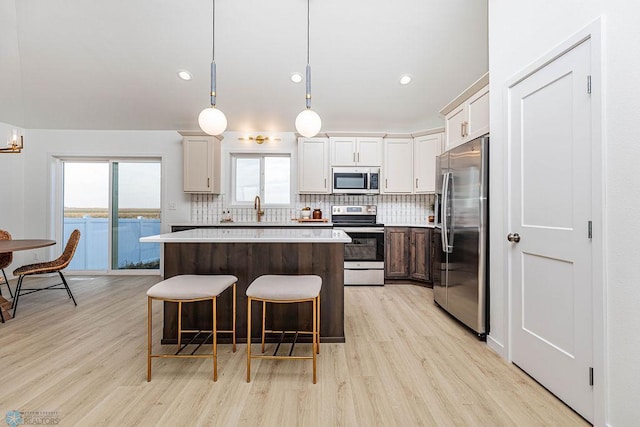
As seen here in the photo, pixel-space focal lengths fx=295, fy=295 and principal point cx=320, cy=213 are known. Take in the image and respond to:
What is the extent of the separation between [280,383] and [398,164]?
3725 mm

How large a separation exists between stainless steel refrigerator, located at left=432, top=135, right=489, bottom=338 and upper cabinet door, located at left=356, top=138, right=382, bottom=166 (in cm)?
148

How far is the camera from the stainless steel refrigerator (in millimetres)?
2492

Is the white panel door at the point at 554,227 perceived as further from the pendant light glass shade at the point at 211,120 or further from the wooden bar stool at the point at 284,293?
the pendant light glass shade at the point at 211,120

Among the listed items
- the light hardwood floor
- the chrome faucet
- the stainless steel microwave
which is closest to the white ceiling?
the stainless steel microwave

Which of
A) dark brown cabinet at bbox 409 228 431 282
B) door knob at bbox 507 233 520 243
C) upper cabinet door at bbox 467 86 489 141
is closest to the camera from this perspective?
door knob at bbox 507 233 520 243

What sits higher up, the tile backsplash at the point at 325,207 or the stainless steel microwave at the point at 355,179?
the stainless steel microwave at the point at 355,179

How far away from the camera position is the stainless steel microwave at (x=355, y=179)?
4695mm

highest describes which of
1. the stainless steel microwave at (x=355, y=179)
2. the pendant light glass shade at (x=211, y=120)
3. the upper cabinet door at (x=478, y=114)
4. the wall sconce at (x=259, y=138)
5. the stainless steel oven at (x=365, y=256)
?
the wall sconce at (x=259, y=138)

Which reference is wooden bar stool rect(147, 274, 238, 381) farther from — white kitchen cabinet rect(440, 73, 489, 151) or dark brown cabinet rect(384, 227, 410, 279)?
dark brown cabinet rect(384, 227, 410, 279)

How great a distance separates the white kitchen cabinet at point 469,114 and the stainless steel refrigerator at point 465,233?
199mm

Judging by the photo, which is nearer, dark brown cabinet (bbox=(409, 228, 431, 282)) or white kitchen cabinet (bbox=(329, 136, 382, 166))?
dark brown cabinet (bbox=(409, 228, 431, 282))

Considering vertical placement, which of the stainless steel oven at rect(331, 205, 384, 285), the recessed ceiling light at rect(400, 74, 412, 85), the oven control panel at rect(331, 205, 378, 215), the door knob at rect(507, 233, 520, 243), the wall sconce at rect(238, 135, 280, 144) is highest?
the recessed ceiling light at rect(400, 74, 412, 85)

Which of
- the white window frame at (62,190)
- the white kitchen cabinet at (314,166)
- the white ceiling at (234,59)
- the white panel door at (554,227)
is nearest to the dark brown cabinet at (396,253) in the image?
the white kitchen cabinet at (314,166)

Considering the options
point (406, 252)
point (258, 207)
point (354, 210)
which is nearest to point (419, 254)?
point (406, 252)
